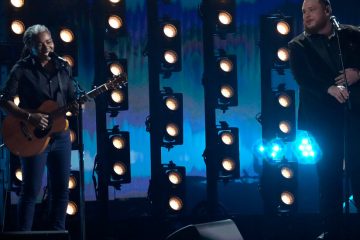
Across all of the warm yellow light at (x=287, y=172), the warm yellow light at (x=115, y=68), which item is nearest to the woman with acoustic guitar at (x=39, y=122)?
the warm yellow light at (x=115, y=68)

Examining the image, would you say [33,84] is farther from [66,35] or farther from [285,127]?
[285,127]

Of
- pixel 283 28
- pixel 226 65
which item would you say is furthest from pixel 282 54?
pixel 226 65

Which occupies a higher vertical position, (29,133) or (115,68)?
(115,68)

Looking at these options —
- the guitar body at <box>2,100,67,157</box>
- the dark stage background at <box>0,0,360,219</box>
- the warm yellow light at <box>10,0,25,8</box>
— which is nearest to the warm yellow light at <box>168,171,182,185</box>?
the dark stage background at <box>0,0,360,219</box>

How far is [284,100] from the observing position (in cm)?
680

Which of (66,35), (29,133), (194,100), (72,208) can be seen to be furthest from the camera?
(194,100)

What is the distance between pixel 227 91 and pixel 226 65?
0.90 ft

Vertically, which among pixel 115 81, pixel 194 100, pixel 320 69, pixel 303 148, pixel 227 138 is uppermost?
pixel 194 100

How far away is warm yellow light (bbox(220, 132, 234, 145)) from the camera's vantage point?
6.87 meters

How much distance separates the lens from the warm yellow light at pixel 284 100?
22.3 feet

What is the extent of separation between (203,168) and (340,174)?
3.34 meters

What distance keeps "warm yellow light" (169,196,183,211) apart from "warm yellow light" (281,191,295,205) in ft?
3.51

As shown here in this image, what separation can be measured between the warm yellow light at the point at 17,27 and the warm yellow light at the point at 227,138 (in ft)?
7.56

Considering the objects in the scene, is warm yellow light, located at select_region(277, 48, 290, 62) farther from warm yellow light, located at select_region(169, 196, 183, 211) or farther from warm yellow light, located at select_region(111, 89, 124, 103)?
warm yellow light, located at select_region(169, 196, 183, 211)
